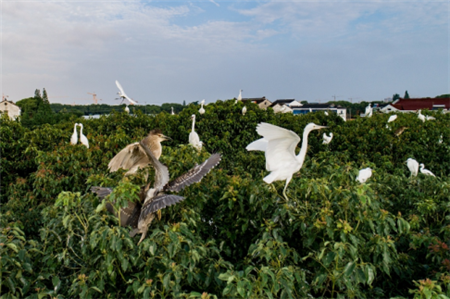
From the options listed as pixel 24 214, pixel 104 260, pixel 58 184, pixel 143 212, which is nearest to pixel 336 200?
pixel 143 212

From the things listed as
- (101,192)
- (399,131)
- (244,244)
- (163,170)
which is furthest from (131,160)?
(399,131)

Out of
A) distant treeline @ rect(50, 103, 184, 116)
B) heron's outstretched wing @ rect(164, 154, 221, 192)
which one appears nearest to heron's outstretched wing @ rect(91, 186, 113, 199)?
heron's outstretched wing @ rect(164, 154, 221, 192)

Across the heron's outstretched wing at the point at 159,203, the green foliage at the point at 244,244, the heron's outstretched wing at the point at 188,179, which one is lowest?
the green foliage at the point at 244,244

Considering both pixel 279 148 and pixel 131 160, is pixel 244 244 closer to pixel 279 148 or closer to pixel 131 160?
pixel 279 148

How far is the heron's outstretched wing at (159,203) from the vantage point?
2.39m

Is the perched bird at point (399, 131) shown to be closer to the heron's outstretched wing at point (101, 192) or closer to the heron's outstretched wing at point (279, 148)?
the heron's outstretched wing at point (279, 148)

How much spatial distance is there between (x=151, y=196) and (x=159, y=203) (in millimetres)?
229

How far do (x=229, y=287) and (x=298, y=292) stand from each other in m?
0.64

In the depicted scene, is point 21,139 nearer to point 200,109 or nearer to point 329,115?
point 200,109

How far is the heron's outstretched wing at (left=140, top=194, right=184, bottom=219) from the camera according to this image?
2.39 m

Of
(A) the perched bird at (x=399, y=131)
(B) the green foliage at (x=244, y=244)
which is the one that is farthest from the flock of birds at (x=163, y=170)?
(A) the perched bird at (x=399, y=131)

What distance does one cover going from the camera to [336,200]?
8.63 ft

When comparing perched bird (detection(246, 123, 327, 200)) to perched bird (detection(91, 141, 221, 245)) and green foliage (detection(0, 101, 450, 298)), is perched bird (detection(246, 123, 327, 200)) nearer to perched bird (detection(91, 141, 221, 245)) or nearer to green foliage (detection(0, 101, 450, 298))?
green foliage (detection(0, 101, 450, 298))

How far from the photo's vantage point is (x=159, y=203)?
2.41 metres
